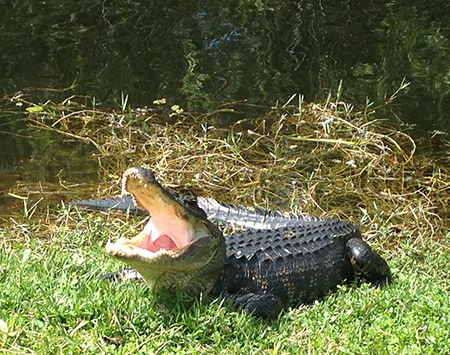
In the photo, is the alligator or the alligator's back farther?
the alligator's back

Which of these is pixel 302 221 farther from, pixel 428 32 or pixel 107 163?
pixel 428 32

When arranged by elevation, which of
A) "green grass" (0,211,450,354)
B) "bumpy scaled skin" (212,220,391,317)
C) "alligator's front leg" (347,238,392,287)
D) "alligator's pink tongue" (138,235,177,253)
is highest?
"alligator's pink tongue" (138,235,177,253)

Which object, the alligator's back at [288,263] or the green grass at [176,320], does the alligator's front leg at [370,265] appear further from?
the green grass at [176,320]

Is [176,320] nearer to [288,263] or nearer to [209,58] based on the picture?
[288,263]

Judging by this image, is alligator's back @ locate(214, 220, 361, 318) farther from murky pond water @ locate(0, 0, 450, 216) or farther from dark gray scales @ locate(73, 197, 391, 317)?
murky pond water @ locate(0, 0, 450, 216)

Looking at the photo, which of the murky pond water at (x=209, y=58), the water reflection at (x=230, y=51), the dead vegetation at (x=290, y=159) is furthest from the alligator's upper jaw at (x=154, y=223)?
the water reflection at (x=230, y=51)

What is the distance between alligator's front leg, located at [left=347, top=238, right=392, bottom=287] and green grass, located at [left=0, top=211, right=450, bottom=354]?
0.28 meters

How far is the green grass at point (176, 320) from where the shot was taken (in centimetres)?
317

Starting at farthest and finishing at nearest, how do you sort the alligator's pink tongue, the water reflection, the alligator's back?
the water reflection
the alligator's back
the alligator's pink tongue

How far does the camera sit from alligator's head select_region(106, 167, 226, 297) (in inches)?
133

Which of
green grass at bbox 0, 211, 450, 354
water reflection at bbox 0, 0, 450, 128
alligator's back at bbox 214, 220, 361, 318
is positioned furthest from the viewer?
water reflection at bbox 0, 0, 450, 128

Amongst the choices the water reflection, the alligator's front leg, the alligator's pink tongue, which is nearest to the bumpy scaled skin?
the alligator's front leg

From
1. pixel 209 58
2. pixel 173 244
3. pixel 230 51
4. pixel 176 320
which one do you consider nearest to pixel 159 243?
pixel 173 244

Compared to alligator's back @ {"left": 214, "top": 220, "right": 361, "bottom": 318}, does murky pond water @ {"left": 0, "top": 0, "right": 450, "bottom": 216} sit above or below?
below
